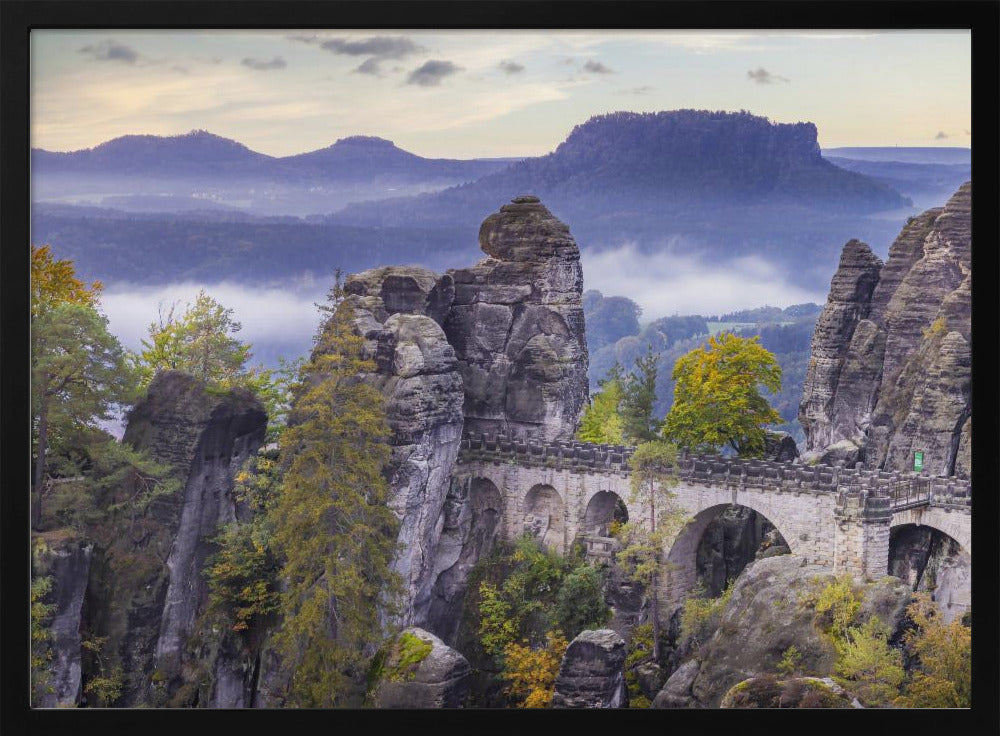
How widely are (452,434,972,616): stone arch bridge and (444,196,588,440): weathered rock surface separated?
525mm

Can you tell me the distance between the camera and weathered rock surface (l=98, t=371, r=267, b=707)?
18.7 meters

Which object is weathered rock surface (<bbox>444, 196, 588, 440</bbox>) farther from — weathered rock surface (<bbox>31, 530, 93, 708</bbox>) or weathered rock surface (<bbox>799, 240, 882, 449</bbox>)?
weathered rock surface (<bbox>31, 530, 93, 708</bbox>)

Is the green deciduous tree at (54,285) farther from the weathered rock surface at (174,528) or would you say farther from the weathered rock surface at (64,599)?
the weathered rock surface at (64,599)

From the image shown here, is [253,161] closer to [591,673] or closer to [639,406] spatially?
[639,406]

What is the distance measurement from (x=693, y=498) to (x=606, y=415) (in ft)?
6.28

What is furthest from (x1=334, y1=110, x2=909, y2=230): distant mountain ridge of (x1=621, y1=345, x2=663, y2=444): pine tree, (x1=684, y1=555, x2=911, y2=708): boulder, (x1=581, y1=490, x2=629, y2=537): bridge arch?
(x1=684, y1=555, x2=911, y2=708): boulder

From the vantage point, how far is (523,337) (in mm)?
22625

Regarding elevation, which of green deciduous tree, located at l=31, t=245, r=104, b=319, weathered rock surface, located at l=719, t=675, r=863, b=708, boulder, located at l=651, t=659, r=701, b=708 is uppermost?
green deciduous tree, located at l=31, t=245, r=104, b=319

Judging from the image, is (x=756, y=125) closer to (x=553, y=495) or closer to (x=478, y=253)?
(x=478, y=253)

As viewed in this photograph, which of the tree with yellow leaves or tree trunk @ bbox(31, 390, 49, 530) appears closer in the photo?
tree trunk @ bbox(31, 390, 49, 530)

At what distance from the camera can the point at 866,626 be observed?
18.1m

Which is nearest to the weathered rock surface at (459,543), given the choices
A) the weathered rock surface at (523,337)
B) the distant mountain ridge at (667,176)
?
the weathered rock surface at (523,337)

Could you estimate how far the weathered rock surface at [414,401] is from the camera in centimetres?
2027
